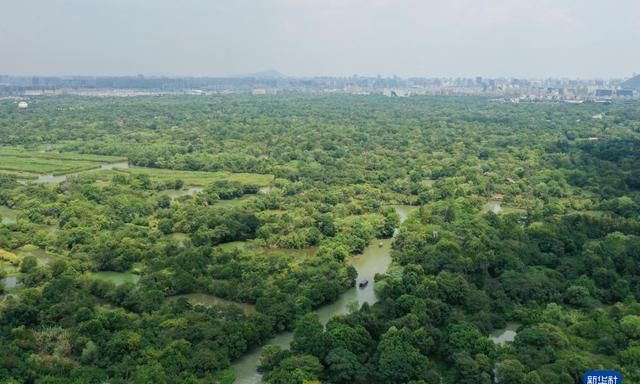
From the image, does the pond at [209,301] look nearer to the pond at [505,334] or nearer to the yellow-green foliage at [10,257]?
the yellow-green foliage at [10,257]

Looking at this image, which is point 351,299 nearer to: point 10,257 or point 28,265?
point 28,265

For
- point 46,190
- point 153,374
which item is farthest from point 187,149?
point 153,374

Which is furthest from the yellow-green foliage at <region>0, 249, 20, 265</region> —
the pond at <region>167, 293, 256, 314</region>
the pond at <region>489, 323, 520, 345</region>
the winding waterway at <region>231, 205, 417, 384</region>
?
the pond at <region>489, 323, 520, 345</region>

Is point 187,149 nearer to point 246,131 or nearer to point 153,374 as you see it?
point 246,131

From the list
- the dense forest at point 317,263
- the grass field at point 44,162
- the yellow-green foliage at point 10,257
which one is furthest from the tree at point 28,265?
the grass field at point 44,162

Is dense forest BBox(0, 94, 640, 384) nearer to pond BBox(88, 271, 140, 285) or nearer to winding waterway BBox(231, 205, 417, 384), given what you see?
pond BBox(88, 271, 140, 285)
